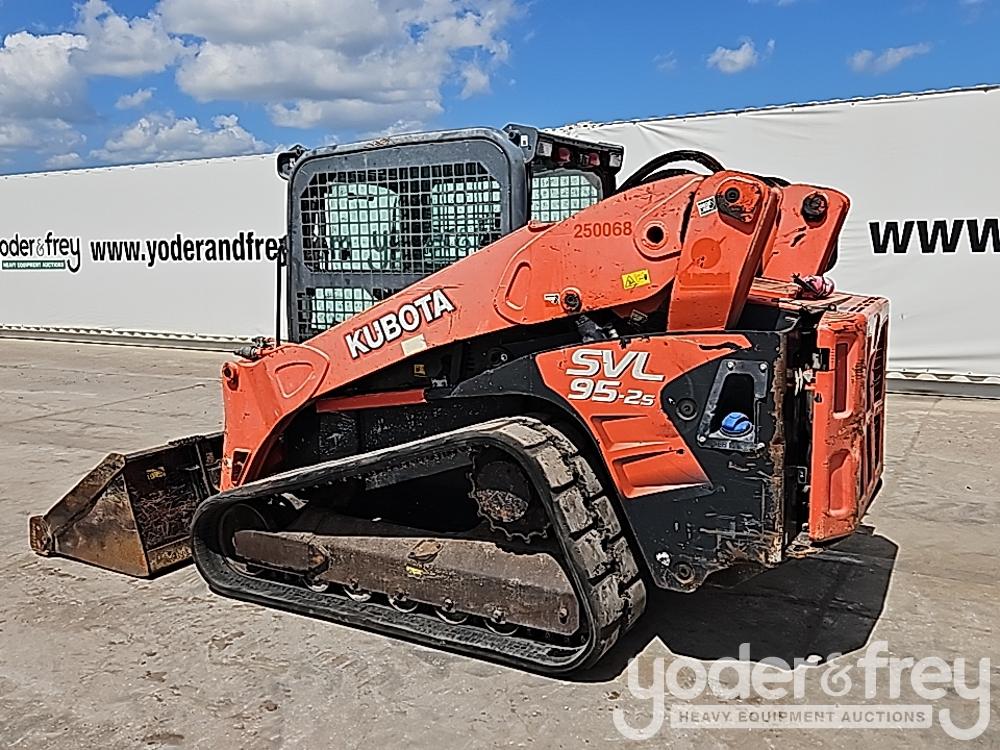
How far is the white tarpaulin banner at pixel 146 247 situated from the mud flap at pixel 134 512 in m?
9.00

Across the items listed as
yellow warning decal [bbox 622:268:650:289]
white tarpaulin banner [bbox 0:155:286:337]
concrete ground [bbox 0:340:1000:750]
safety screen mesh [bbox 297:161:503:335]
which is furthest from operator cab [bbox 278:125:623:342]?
white tarpaulin banner [bbox 0:155:286:337]

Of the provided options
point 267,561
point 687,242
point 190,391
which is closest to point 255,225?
point 190,391

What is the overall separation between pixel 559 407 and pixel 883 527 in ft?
9.10

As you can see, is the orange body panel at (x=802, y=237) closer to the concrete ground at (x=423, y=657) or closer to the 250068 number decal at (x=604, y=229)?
the 250068 number decal at (x=604, y=229)

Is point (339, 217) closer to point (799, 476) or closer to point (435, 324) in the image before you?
point (435, 324)

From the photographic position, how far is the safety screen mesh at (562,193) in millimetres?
4945

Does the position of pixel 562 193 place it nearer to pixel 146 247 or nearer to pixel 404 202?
pixel 404 202

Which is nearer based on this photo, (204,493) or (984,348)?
(204,493)

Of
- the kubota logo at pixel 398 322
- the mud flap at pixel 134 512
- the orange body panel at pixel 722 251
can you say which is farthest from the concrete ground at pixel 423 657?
the orange body panel at pixel 722 251

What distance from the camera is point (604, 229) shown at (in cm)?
360

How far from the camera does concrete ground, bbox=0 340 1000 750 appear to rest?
11.1 feet

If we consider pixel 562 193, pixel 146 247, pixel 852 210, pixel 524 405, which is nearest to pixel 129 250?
pixel 146 247

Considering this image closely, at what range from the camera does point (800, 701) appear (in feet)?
11.7

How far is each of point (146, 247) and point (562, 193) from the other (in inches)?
477
